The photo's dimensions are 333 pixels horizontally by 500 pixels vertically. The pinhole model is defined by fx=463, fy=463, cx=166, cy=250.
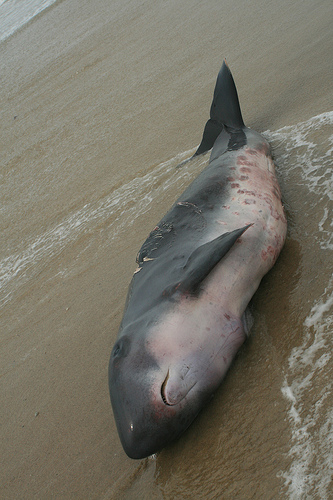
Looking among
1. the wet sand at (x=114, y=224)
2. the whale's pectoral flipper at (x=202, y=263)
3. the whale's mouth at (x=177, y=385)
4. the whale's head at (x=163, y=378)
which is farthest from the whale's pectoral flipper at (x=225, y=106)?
the whale's mouth at (x=177, y=385)

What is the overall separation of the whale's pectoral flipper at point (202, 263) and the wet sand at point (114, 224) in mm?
492

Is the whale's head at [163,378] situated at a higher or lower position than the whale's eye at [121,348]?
lower

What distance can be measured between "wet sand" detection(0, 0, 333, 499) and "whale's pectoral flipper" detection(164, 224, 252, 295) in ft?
1.61

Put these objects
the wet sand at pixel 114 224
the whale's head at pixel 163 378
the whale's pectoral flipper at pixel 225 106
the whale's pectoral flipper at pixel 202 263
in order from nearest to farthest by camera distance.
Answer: the whale's head at pixel 163 378, the wet sand at pixel 114 224, the whale's pectoral flipper at pixel 202 263, the whale's pectoral flipper at pixel 225 106

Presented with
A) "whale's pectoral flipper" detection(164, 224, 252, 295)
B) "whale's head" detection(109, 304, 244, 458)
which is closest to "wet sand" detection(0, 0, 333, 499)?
"whale's head" detection(109, 304, 244, 458)

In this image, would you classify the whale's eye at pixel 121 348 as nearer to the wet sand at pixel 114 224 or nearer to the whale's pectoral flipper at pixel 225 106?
the wet sand at pixel 114 224

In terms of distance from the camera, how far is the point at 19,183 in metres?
6.02

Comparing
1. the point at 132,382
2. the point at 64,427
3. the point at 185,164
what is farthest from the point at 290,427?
the point at 185,164

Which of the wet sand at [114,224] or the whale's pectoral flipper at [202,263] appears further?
the whale's pectoral flipper at [202,263]

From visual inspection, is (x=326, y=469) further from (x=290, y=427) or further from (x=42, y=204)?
(x=42, y=204)

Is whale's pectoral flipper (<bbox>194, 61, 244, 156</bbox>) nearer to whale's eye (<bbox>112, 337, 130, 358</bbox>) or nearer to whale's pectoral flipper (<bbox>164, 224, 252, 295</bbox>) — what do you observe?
whale's pectoral flipper (<bbox>164, 224, 252, 295</bbox>)

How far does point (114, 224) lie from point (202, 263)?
83.1 inches

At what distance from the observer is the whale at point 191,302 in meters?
2.35

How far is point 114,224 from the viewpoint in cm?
461
